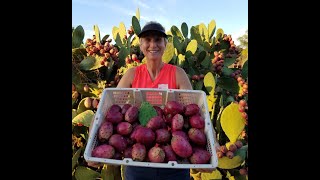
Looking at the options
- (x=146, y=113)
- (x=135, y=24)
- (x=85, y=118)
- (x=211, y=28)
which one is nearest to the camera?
(x=146, y=113)

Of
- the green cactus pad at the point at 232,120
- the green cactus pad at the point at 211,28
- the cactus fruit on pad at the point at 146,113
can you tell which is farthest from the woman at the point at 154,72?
the green cactus pad at the point at 211,28

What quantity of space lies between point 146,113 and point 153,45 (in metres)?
0.32

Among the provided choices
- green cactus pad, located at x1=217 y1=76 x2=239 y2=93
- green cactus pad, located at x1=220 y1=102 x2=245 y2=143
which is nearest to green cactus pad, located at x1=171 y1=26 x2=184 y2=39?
green cactus pad, located at x1=217 y1=76 x2=239 y2=93

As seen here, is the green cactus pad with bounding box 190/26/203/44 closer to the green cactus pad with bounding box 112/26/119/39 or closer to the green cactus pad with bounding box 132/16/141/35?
the green cactus pad with bounding box 132/16/141/35

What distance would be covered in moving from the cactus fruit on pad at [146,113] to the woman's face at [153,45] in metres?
0.24

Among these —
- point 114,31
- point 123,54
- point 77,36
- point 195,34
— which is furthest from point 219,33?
point 77,36

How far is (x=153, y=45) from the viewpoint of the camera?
1553 millimetres

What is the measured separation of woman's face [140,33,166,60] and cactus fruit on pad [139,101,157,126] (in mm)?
236

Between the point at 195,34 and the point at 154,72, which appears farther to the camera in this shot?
the point at 195,34

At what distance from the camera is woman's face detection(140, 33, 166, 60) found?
5.08ft

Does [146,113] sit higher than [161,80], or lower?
lower

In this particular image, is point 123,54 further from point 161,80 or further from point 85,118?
point 161,80
